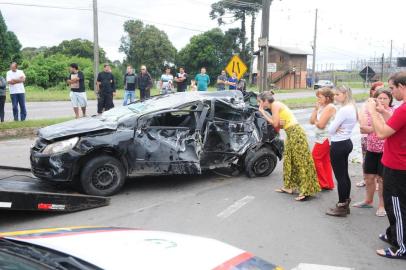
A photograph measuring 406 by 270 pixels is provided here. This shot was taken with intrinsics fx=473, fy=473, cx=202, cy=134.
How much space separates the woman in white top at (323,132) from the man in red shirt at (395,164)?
5.36 ft

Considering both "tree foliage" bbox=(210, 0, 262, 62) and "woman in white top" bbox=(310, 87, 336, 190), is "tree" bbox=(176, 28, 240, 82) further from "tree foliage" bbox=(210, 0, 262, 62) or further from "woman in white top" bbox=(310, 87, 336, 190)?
"woman in white top" bbox=(310, 87, 336, 190)

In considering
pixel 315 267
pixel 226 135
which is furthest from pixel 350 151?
pixel 226 135

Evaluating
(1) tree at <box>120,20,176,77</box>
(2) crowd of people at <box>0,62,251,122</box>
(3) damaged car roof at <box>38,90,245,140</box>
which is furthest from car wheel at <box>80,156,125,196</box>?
(1) tree at <box>120,20,176,77</box>

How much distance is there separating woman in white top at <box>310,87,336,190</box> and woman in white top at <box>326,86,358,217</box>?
39 centimetres

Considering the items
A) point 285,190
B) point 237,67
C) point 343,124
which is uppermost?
point 237,67

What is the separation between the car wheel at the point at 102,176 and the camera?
646cm

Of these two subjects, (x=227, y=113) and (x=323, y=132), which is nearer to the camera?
(x=323, y=132)

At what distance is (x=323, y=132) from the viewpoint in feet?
22.9

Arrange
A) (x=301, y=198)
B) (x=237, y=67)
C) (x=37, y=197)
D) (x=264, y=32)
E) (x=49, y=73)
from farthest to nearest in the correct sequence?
(x=49, y=73) → (x=237, y=67) → (x=264, y=32) → (x=301, y=198) → (x=37, y=197)

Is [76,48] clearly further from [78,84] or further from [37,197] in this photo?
[37,197]

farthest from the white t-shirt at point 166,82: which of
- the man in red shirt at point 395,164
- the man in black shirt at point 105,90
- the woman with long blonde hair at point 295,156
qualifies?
the man in red shirt at point 395,164

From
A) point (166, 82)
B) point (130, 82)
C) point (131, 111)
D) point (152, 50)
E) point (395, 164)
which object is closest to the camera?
point (395, 164)

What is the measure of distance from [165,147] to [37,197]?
210cm

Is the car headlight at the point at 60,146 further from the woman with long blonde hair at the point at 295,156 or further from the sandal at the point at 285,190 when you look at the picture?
the sandal at the point at 285,190
